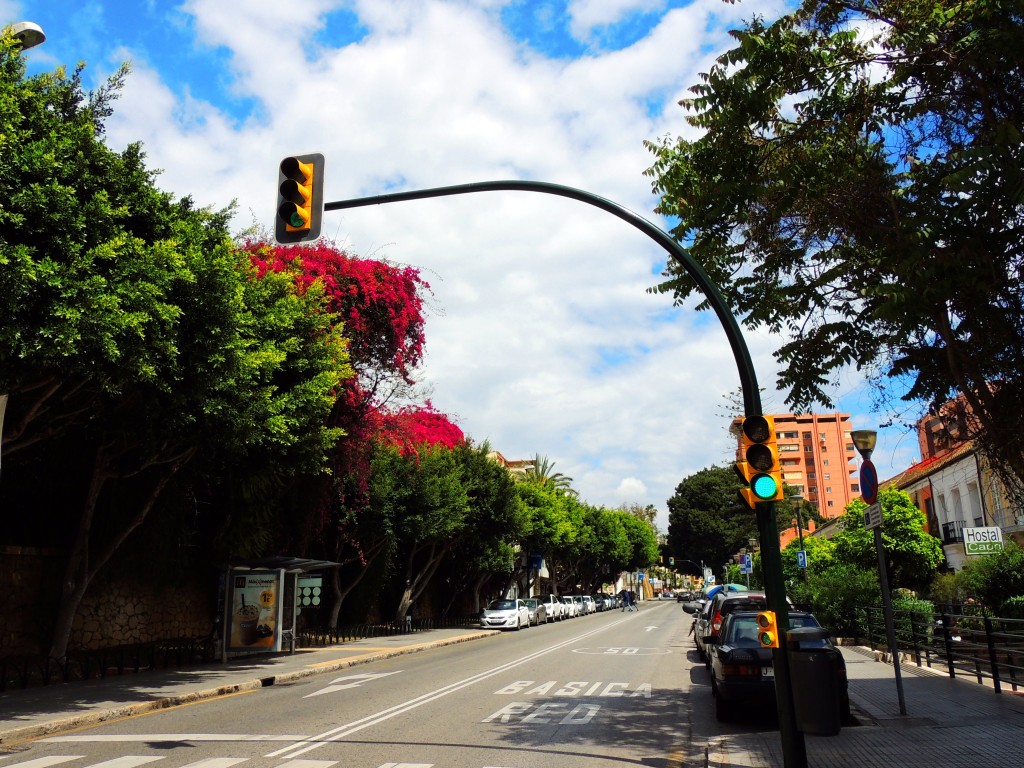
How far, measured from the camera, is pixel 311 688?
14.8m

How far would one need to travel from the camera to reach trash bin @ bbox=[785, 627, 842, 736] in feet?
21.6

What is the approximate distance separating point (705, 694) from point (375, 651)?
12.6 meters

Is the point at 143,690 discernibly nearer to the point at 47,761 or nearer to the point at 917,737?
the point at 47,761

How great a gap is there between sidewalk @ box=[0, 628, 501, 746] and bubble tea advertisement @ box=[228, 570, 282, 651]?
0.49 meters

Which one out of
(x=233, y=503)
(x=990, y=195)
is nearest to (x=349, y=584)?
(x=233, y=503)

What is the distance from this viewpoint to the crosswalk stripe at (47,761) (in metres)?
7.86

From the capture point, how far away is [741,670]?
10016mm

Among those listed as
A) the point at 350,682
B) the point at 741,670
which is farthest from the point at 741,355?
the point at 350,682

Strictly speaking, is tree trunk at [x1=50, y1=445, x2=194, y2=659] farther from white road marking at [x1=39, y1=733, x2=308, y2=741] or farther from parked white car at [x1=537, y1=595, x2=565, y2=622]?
parked white car at [x1=537, y1=595, x2=565, y2=622]

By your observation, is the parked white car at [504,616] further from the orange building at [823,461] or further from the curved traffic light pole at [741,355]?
the orange building at [823,461]

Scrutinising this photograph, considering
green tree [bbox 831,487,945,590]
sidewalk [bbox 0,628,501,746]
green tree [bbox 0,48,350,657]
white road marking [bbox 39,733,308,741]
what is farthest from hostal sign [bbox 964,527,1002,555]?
sidewalk [bbox 0,628,501,746]

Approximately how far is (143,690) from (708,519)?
3531 inches

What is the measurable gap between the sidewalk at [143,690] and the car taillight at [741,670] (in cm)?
883

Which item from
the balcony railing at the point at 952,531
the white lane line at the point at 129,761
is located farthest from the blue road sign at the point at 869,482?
the balcony railing at the point at 952,531
